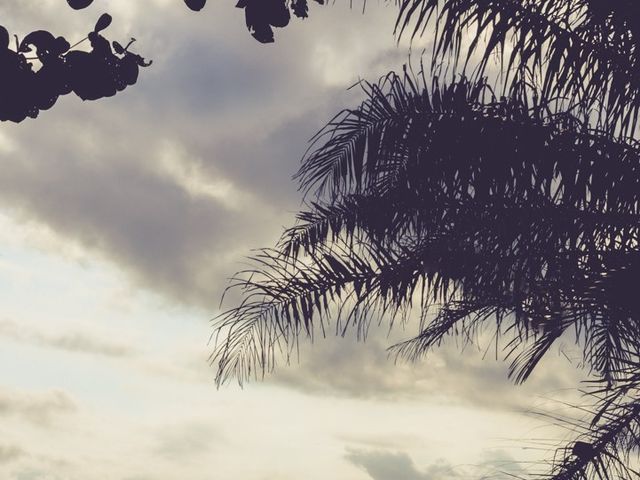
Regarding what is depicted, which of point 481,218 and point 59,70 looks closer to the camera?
point 59,70

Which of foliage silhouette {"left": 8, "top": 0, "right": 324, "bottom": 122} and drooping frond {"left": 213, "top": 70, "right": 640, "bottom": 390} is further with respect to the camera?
drooping frond {"left": 213, "top": 70, "right": 640, "bottom": 390}

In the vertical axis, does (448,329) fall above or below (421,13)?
below

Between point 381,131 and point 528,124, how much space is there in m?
1.13

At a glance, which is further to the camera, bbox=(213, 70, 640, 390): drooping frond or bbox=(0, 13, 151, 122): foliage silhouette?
bbox=(213, 70, 640, 390): drooping frond

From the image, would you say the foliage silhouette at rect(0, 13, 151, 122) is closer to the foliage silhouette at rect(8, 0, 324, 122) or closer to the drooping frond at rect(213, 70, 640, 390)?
the foliage silhouette at rect(8, 0, 324, 122)

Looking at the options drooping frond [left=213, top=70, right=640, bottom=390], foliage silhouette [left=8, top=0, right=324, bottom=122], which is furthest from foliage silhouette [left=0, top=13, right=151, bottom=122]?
drooping frond [left=213, top=70, right=640, bottom=390]

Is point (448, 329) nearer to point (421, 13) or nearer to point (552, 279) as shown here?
point (552, 279)

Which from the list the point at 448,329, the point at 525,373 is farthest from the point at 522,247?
the point at 448,329

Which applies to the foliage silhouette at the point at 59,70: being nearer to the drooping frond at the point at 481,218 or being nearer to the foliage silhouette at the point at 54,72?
the foliage silhouette at the point at 54,72

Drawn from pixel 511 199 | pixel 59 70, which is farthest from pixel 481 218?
pixel 59 70

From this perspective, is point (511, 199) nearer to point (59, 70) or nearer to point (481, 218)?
point (481, 218)

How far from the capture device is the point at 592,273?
202 inches

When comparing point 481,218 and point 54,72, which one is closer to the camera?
point 54,72

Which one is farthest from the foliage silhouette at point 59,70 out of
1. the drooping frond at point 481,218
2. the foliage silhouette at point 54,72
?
the drooping frond at point 481,218
